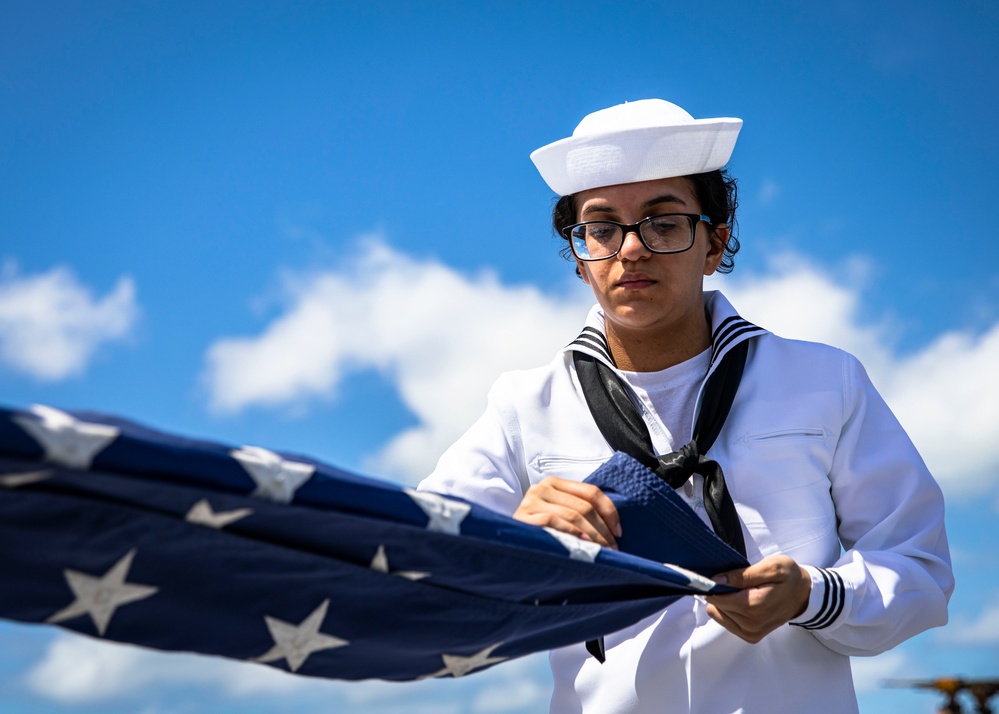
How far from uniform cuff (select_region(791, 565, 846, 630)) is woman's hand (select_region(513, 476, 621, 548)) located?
0.49m

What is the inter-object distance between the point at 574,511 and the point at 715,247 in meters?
1.14

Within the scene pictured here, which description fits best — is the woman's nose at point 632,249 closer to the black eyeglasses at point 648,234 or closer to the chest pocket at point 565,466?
the black eyeglasses at point 648,234

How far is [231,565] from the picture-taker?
179 centimetres

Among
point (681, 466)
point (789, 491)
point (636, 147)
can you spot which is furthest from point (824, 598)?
point (636, 147)

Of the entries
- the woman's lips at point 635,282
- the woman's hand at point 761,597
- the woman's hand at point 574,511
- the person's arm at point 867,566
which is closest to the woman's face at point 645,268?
the woman's lips at point 635,282

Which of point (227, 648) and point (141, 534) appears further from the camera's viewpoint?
point (227, 648)

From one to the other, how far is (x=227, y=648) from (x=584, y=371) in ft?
5.07

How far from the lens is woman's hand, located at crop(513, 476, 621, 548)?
2369mm

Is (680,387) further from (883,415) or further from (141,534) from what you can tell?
(141,534)

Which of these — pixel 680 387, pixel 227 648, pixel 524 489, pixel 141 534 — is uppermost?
pixel 680 387

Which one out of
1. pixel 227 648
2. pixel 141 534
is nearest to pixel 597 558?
pixel 227 648

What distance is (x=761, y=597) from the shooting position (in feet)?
7.91

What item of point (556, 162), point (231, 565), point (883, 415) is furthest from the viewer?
point (556, 162)

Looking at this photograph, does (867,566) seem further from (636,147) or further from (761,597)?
(636,147)
